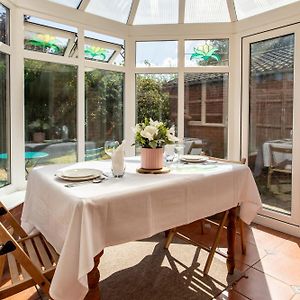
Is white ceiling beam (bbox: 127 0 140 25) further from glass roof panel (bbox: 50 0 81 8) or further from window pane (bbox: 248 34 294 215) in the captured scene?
window pane (bbox: 248 34 294 215)

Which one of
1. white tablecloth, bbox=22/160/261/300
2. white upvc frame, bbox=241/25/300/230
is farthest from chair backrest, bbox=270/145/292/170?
white tablecloth, bbox=22/160/261/300

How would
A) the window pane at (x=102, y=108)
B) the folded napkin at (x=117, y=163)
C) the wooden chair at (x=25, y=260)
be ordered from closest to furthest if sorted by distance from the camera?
the wooden chair at (x=25, y=260) < the folded napkin at (x=117, y=163) < the window pane at (x=102, y=108)

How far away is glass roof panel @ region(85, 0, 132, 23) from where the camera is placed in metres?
3.60

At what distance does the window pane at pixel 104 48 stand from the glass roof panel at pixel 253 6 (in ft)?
5.45

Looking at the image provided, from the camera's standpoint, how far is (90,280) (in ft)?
5.39

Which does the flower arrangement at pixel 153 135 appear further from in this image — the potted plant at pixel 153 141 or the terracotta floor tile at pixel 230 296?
the terracotta floor tile at pixel 230 296

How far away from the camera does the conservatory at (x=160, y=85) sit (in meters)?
3.15

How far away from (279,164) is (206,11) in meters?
2.32

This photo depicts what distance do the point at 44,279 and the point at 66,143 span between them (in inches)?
87.0

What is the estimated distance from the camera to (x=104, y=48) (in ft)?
12.6

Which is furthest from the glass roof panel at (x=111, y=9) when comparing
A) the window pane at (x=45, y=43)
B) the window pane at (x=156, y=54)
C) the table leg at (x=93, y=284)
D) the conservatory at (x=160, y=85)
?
the table leg at (x=93, y=284)

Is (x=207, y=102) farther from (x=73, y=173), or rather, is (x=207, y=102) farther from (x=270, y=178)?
(x=73, y=173)

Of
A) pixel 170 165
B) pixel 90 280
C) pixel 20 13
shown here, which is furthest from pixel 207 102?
pixel 90 280

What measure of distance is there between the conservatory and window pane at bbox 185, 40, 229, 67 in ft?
0.05
